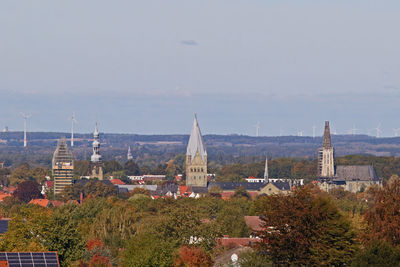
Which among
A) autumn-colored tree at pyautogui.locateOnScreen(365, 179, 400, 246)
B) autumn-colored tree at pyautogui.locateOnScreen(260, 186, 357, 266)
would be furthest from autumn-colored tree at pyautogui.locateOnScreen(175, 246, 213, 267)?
autumn-colored tree at pyautogui.locateOnScreen(365, 179, 400, 246)

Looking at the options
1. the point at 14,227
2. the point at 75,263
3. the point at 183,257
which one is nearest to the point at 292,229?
the point at 183,257

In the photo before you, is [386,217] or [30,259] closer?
[30,259]

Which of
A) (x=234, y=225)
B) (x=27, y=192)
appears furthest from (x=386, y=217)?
(x=27, y=192)

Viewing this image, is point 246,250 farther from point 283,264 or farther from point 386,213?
point 386,213

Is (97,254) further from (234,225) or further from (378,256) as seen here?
(234,225)

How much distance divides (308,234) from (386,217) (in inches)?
268

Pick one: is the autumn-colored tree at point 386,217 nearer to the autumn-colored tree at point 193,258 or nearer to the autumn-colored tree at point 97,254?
the autumn-colored tree at point 193,258

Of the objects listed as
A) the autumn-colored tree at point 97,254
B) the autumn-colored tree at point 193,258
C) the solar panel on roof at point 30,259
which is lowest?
the autumn-colored tree at point 97,254

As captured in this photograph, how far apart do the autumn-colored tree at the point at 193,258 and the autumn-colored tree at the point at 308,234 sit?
9.69ft

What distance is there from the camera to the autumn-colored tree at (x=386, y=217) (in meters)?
61.4

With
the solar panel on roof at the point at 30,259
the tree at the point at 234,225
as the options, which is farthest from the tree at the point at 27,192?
the solar panel on roof at the point at 30,259

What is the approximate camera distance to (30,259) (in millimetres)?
48750

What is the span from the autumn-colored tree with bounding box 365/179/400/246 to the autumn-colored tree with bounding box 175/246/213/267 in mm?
8719

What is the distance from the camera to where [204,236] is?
227 feet
